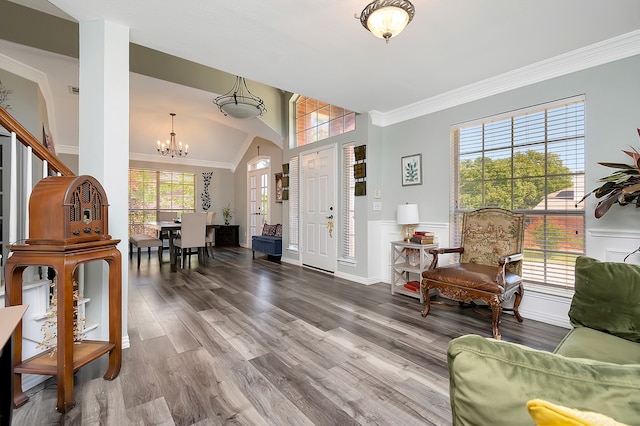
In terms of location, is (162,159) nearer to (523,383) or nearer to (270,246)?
(270,246)

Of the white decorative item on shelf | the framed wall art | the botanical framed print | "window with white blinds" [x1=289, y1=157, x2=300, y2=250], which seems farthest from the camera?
the framed wall art

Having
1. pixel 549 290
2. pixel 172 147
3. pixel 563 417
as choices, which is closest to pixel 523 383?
pixel 563 417

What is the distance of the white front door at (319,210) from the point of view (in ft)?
16.0

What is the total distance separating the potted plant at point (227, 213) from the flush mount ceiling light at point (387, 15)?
7.53 m

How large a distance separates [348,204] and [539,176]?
8.13 ft

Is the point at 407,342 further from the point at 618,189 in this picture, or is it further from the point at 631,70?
the point at 631,70

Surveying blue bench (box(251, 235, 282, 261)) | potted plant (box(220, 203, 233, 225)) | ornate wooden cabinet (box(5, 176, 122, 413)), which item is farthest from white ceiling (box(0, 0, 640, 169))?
potted plant (box(220, 203, 233, 225))

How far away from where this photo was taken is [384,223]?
442 centimetres

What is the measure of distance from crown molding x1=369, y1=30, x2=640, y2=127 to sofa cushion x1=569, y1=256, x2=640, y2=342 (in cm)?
203

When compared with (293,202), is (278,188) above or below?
above

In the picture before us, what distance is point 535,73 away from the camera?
291 cm

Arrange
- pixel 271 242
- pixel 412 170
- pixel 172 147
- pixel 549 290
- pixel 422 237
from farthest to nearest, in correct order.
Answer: pixel 172 147 < pixel 271 242 < pixel 412 170 < pixel 422 237 < pixel 549 290

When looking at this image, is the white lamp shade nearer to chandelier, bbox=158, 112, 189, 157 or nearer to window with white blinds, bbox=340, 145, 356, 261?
window with white blinds, bbox=340, 145, 356, 261

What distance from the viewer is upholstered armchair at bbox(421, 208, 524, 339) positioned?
98.7 inches
